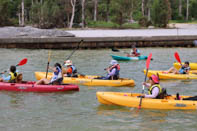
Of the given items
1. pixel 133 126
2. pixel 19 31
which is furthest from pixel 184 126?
pixel 19 31

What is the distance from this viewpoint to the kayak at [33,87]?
1575 cm

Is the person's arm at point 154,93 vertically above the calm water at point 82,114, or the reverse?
the person's arm at point 154,93

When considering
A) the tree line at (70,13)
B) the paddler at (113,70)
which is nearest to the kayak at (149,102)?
the paddler at (113,70)

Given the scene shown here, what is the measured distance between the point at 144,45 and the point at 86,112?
21.6 meters

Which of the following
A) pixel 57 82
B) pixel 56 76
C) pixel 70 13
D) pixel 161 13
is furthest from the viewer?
pixel 70 13

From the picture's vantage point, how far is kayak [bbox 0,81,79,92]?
15750 mm

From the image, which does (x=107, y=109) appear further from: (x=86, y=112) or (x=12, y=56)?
(x=12, y=56)

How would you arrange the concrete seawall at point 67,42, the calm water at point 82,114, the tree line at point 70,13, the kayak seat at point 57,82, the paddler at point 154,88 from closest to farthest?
1. the calm water at point 82,114
2. the paddler at point 154,88
3. the kayak seat at point 57,82
4. the concrete seawall at point 67,42
5. the tree line at point 70,13

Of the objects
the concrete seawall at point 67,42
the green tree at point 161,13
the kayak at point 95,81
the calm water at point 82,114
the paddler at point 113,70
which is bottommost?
the calm water at point 82,114

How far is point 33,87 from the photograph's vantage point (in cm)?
1588

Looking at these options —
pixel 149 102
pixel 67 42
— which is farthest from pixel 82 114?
pixel 67 42

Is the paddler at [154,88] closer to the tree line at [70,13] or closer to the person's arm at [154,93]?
the person's arm at [154,93]

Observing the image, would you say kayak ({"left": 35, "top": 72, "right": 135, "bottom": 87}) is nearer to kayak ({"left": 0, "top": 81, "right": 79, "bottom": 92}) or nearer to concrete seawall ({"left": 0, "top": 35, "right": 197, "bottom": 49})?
kayak ({"left": 0, "top": 81, "right": 79, "bottom": 92})

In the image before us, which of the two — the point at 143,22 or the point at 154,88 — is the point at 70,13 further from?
the point at 154,88
